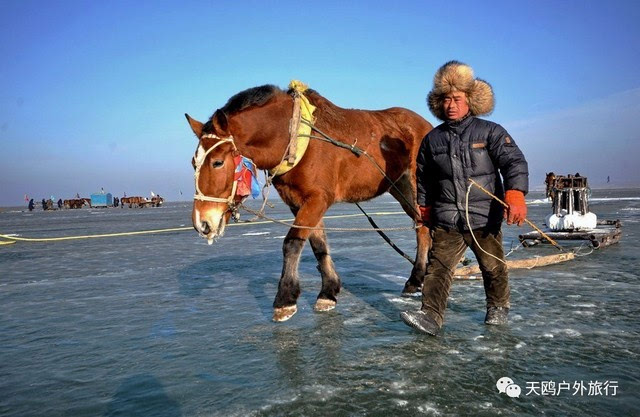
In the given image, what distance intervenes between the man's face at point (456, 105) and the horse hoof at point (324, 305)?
213 cm

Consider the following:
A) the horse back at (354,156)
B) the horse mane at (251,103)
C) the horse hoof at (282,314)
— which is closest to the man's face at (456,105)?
the horse back at (354,156)

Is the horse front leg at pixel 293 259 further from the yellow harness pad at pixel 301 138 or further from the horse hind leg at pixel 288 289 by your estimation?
the yellow harness pad at pixel 301 138

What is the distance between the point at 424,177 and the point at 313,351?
1.91m

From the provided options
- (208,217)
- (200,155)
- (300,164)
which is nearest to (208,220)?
(208,217)

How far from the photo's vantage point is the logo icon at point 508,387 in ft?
8.20

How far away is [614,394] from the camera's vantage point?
2455 millimetres

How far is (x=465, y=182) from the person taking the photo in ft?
12.7

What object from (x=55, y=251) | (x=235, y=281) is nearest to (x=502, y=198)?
(x=235, y=281)

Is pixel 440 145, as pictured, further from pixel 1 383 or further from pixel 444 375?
pixel 1 383

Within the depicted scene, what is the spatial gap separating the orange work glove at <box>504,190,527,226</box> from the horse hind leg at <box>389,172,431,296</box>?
1817mm

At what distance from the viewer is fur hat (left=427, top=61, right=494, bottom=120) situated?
3875 mm

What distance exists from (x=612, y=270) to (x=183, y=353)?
582cm

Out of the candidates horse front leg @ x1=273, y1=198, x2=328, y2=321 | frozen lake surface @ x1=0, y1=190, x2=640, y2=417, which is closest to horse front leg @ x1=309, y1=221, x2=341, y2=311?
frozen lake surface @ x1=0, y1=190, x2=640, y2=417

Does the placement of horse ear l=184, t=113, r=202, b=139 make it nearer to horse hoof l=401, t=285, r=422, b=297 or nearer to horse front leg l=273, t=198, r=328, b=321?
horse front leg l=273, t=198, r=328, b=321
